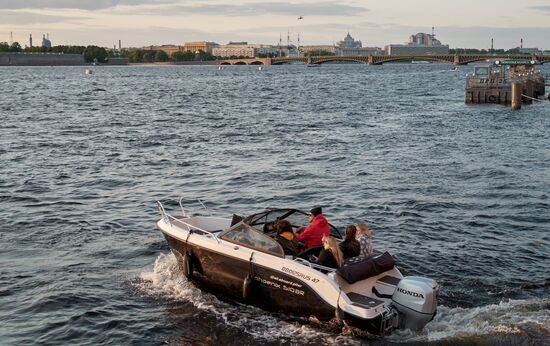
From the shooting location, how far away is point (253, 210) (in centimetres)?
2417

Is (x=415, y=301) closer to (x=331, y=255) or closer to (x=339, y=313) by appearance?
(x=339, y=313)

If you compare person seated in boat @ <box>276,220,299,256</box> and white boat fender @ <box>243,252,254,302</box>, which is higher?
person seated in boat @ <box>276,220,299,256</box>

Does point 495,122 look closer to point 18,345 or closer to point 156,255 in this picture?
point 156,255

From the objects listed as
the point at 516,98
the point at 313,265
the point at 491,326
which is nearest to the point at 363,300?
the point at 313,265

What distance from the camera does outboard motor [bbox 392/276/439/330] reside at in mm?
13305

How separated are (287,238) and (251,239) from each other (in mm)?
748

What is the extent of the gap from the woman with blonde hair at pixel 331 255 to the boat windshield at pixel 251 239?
0.82 meters

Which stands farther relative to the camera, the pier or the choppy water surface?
the pier

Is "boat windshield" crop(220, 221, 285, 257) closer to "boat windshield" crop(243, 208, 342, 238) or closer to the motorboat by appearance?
the motorboat

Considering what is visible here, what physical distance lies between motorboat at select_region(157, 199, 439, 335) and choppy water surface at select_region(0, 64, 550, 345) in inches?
15.6

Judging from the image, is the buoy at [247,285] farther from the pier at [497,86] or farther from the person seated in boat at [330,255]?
the pier at [497,86]

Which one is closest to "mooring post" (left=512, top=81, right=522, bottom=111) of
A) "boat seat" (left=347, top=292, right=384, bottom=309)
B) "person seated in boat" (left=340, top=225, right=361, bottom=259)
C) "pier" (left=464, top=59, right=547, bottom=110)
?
"pier" (left=464, top=59, right=547, bottom=110)

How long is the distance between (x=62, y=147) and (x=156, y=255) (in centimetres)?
2289

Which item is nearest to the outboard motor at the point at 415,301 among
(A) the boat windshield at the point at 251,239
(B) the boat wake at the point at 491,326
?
(B) the boat wake at the point at 491,326
